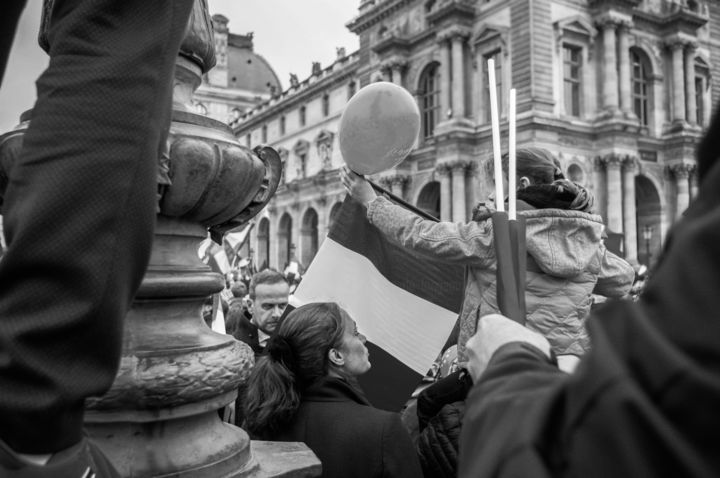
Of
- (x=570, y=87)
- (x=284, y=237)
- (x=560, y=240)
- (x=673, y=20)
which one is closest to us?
(x=560, y=240)

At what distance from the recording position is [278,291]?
4.67 metres

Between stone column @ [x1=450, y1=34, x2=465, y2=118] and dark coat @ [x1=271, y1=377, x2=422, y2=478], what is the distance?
2641 centimetres

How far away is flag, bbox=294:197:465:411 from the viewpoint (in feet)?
10.4

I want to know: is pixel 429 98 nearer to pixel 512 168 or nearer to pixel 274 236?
pixel 274 236

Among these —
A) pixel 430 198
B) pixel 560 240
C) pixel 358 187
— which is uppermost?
pixel 430 198

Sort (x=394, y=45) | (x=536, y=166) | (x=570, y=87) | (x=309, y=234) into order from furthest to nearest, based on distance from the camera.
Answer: (x=309, y=234)
(x=394, y=45)
(x=570, y=87)
(x=536, y=166)

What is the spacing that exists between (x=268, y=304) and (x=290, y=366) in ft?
7.63

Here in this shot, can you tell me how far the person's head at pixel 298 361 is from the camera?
2.26m

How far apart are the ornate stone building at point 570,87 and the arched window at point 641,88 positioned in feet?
0.19

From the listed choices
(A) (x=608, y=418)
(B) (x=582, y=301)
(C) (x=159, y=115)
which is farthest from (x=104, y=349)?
(B) (x=582, y=301)

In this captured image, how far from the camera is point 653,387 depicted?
53 centimetres

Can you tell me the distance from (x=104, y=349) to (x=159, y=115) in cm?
44

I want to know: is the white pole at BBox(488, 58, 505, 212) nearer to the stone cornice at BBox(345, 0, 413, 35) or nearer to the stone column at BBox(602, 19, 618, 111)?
the stone column at BBox(602, 19, 618, 111)

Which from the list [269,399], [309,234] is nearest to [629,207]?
[309,234]
